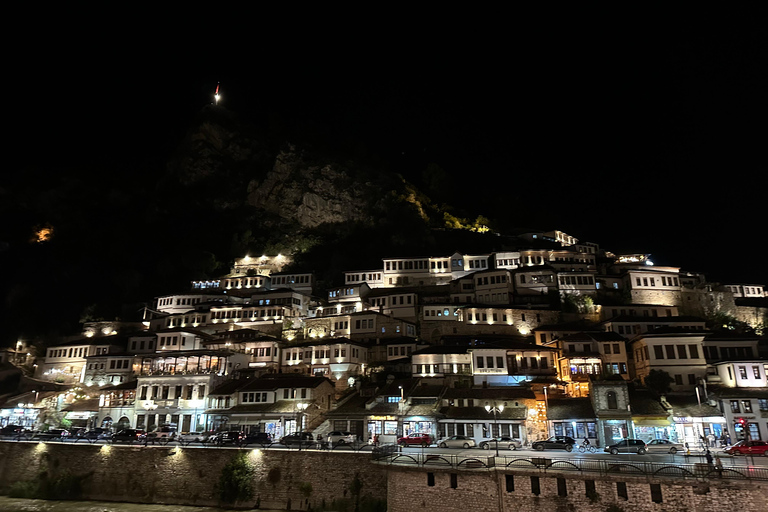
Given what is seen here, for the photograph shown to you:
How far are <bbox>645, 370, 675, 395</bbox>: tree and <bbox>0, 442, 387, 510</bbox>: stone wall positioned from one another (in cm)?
2689

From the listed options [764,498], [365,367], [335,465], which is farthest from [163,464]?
[764,498]

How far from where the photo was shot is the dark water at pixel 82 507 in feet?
96.4

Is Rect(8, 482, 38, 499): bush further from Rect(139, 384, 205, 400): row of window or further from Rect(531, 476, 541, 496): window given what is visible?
Rect(531, 476, 541, 496): window

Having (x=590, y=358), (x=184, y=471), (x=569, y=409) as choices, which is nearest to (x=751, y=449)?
(x=569, y=409)

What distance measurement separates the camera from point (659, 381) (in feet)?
134

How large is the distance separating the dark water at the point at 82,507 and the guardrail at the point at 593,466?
13.5m

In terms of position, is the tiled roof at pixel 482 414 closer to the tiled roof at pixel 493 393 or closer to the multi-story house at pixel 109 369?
the tiled roof at pixel 493 393

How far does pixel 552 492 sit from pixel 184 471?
22134mm

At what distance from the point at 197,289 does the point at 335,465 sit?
5337 centimetres

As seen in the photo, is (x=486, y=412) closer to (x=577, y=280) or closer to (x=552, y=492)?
(x=552, y=492)

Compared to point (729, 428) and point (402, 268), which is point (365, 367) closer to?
point (402, 268)

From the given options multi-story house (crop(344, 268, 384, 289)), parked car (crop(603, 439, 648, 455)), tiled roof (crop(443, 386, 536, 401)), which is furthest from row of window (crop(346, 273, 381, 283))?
parked car (crop(603, 439, 648, 455))

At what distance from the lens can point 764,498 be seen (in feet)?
58.9

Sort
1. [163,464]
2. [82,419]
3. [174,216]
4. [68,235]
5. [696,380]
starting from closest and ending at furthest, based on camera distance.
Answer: [163,464] → [696,380] → [82,419] → [68,235] → [174,216]
